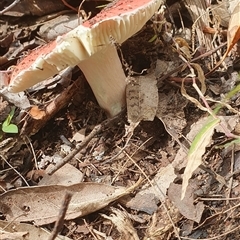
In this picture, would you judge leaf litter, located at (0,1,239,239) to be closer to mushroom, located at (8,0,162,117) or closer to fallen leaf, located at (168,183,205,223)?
fallen leaf, located at (168,183,205,223)

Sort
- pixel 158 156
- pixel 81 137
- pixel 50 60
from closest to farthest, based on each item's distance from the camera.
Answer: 1. pixel 50 60
2. pixel 158 156
3. pixel 81 137

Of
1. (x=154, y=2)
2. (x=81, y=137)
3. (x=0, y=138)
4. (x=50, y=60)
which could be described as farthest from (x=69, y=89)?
(x=154, y=2)

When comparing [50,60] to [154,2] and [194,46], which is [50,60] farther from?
[194,46]

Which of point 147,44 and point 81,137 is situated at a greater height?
point 147,44

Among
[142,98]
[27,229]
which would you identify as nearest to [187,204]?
[142,98]

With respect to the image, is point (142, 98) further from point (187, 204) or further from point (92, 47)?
point (187, 204)

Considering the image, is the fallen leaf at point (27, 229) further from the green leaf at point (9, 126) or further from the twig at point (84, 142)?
the green leaf at point (9, 126)

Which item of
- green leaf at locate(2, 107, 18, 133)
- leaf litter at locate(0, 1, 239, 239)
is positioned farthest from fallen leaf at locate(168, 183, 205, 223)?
green leaf at locate(2, 107, 18, 133)
